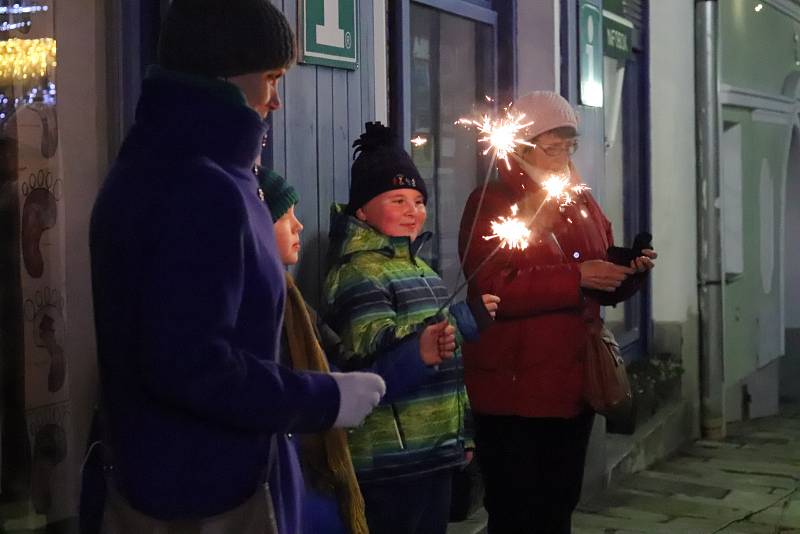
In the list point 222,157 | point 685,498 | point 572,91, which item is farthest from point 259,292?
point 685,498

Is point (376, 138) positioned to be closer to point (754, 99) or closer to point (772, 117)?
point (754, 99)

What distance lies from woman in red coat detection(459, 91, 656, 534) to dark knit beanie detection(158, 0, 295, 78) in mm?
A: 1965

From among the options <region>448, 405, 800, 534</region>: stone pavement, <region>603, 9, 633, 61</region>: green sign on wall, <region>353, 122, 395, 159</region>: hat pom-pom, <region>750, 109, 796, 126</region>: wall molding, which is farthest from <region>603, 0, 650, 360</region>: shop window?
<region>353, 122, 395, 159</region>: hat pom-pom

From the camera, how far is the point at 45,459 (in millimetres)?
3348

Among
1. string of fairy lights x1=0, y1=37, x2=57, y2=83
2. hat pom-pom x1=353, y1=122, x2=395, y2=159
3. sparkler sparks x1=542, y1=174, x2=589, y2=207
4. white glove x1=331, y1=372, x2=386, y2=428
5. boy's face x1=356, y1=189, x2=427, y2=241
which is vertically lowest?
white glove x1=331, y1=372, x2=386, y2=428

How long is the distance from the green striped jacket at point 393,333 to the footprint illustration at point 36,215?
0.83m

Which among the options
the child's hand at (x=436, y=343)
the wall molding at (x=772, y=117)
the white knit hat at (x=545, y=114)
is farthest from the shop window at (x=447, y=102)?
the wall molding at (x=772, y=117)

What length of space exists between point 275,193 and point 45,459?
1.18 meters

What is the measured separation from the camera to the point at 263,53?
2158mm

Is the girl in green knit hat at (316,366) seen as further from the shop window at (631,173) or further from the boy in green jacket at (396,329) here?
the shop window at (631,173)

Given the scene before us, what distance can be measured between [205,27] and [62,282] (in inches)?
57.3

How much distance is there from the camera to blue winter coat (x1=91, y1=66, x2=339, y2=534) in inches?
75.6

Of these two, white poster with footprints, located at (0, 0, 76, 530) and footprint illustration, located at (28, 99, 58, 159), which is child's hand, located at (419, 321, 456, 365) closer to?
white poster with footprints, located at (0, 0, 76, 530)

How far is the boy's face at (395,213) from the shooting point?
3500 mm
